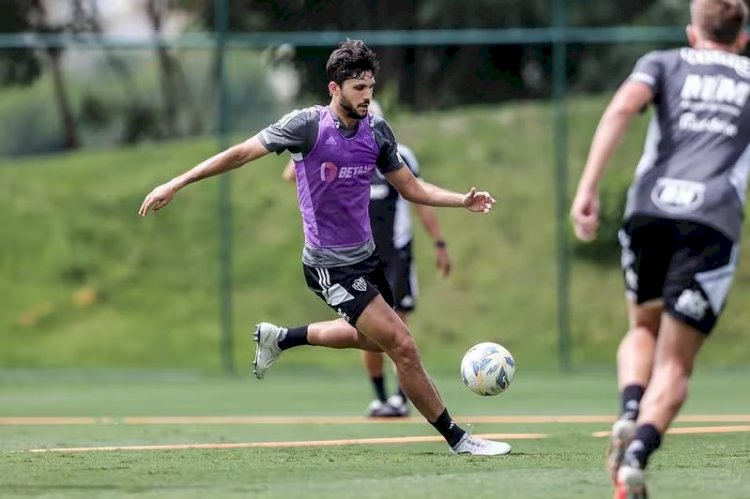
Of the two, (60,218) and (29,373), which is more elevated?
(60,218)

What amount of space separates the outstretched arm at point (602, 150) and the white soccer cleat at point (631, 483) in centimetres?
86

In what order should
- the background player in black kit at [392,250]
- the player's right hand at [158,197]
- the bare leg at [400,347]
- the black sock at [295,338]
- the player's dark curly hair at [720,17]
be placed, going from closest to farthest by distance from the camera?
the player's dark curly hair at [720,17] → the player's right hand at [158,197] → the bare leg at [400,347] → the black sock at [295,338] → the background player in black kit at [392,250]

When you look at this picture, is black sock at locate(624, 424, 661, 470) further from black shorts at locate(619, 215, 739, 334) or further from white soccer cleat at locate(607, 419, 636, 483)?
black shorts at locate(619, 215, 739, 334)

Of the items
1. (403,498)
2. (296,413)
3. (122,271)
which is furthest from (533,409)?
(122,271)

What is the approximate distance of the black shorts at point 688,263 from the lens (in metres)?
5.88

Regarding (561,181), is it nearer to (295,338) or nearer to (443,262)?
(443,262)

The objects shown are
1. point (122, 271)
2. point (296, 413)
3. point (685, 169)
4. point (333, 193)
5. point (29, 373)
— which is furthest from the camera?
point (122, 271)

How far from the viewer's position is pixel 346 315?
8148mm

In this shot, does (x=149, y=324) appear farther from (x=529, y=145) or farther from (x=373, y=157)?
(x=373, y=157)

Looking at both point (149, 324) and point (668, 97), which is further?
point (149, 324)

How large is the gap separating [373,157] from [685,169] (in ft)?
8.13

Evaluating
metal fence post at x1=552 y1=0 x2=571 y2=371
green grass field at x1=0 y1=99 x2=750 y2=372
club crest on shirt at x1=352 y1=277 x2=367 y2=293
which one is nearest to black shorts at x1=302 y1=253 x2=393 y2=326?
club crest on shirt at x1=352 y1=277 x2=367 y2=293

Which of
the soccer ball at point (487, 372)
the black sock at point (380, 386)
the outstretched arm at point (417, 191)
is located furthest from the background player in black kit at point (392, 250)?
the outstretched arm at point (417, 191)

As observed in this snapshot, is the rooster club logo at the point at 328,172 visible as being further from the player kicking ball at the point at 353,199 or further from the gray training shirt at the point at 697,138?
the gray training shirt at the point at 697,138
